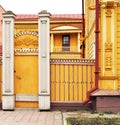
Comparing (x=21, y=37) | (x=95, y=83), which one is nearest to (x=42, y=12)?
(x=21, y=37)

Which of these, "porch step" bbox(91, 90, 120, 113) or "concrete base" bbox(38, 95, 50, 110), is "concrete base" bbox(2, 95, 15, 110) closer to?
"concrete base" bbox(38, 95, 50, 110)

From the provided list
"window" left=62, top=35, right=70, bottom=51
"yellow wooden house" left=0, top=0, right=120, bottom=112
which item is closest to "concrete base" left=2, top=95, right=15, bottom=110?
"yellow wooden house" left=0, top=0, right=120, bottom=112

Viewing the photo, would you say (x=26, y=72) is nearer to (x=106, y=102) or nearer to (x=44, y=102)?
(x=44, y=102)

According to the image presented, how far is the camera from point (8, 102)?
41.5 ft

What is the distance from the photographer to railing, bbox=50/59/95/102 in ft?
42.0

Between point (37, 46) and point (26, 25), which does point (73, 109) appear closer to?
point (37, 46)

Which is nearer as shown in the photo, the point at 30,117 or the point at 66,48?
the point at 30,117

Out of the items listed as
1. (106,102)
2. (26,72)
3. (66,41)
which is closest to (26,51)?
(26,72)

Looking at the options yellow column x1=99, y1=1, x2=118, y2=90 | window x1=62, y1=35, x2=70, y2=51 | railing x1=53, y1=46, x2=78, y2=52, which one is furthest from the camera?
window x1=62, y1=35, x2=70, y2=51

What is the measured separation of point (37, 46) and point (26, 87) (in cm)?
154

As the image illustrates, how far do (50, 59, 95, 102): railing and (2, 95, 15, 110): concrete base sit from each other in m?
1.43

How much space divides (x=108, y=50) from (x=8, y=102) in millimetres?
3963

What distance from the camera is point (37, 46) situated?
508 inches

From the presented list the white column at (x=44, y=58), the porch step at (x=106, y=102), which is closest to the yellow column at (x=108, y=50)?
the porch step at (x=106, y=102)
